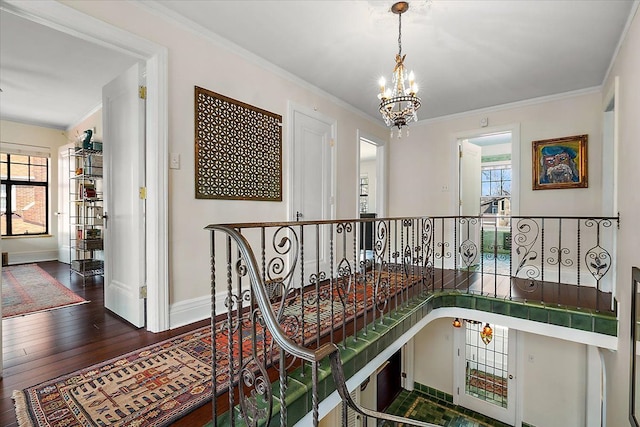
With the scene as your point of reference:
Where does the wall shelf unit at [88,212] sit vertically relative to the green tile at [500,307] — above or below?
above

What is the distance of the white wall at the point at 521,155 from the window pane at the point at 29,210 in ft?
22.3

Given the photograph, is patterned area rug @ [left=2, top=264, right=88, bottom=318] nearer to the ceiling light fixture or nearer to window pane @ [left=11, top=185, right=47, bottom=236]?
window pane @ [left=11, top=185, right=47, bottom=236]

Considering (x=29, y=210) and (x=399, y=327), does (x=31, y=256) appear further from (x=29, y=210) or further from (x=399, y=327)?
(x=399, y=327)

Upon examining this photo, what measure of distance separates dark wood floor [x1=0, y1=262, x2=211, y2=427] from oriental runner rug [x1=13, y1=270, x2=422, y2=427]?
0.27 feet

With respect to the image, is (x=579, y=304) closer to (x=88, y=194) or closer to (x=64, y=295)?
(x=64, y=295)

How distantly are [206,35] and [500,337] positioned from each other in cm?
601

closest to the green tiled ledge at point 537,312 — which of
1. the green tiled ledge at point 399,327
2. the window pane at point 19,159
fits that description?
the green tiled ledge at point 399,327

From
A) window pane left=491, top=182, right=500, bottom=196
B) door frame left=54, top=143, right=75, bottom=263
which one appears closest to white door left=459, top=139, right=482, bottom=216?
window pane left=491, top=182, right=500, bottom=196

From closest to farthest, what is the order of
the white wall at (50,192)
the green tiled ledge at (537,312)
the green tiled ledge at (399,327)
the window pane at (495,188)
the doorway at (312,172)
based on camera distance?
the green tiled ledge at (399,327) < the green tiled ledge at (537,312) < the doorway at (312,172) < the white wall at (50,192) < the window pane at (495,188)

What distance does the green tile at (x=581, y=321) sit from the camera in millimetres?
2839

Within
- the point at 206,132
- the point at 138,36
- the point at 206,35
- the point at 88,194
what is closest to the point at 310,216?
the point at 206,132

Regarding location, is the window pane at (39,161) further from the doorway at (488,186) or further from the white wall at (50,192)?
the doorway at (488,186)

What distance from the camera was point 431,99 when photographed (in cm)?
426

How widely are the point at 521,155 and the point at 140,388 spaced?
16.8 ft
